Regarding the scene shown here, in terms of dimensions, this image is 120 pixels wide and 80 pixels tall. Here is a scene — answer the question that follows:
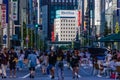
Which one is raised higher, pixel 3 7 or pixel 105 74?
pixel 3 7

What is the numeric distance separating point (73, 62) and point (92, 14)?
15641cm

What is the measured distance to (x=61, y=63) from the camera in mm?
27562

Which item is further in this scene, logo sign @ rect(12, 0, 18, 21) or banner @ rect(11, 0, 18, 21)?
banner @ rect(11, 0, 18, 21)

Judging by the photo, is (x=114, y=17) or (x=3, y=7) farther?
(x=114, y=17)

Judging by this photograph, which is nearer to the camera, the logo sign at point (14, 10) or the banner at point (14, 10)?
the logo sign at point (14, 10)

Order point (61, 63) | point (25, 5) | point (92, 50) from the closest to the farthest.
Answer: point (61, 63) < point (92, 50) < point (25, 5)

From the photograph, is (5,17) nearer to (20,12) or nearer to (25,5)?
(20,12)

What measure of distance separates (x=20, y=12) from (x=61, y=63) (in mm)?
90994

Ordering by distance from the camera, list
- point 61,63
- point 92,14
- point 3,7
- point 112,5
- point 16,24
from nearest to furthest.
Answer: point 61,63
point 3,7
point 16,24
point 112,5
point 92,14

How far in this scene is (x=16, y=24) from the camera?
116 m

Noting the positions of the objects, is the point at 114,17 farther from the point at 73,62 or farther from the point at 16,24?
the point at 73,62

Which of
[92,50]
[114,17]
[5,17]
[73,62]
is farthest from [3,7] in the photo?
[114,17]

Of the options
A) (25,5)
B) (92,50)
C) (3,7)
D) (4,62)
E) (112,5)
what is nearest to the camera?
(4,62)

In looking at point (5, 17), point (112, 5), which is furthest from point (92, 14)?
point (5, 17)
